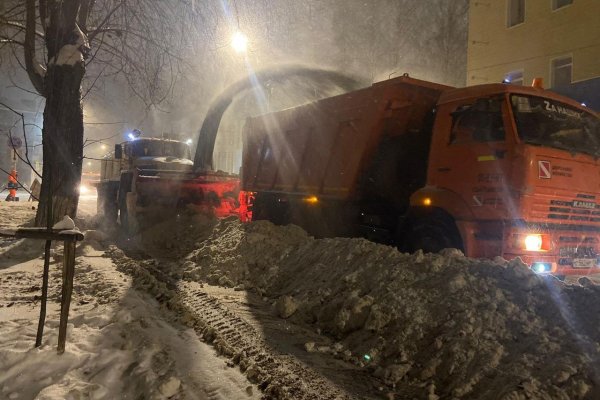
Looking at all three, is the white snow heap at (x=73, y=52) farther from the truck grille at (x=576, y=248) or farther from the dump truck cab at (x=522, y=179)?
the truck grille at (x=576, y=248)

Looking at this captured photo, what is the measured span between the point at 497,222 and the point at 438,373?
289 centimetres

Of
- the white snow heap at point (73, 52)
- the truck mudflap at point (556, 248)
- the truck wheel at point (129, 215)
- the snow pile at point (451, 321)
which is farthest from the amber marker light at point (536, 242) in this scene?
the truck wheel at point (129, 215)

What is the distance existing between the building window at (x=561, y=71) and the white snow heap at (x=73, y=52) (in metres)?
14.7

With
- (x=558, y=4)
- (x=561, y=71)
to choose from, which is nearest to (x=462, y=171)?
(x=561, y=71)

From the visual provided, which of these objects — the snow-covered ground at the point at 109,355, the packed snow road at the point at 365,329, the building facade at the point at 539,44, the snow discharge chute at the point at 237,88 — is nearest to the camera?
the snow-covered ground at the point at 109,355

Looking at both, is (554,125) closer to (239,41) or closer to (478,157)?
(478,157)

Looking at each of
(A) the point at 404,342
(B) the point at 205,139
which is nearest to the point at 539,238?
(A) the point at 404,342

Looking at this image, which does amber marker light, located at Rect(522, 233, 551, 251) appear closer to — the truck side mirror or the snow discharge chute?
the snow discharge chute

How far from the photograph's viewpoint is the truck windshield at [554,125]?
19.4 ft

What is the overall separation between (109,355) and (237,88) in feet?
41.7

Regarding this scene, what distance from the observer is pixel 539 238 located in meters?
5.72

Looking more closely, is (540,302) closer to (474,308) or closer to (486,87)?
(474,308)

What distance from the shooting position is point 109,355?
3693mm

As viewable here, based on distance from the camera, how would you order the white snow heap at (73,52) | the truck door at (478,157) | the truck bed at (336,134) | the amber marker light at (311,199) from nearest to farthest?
1. the truck door at (478,157)
2. the truck bed at (336,134)
3. the white snow heap at (73,52)
4. the amber marker light at (311,199)
